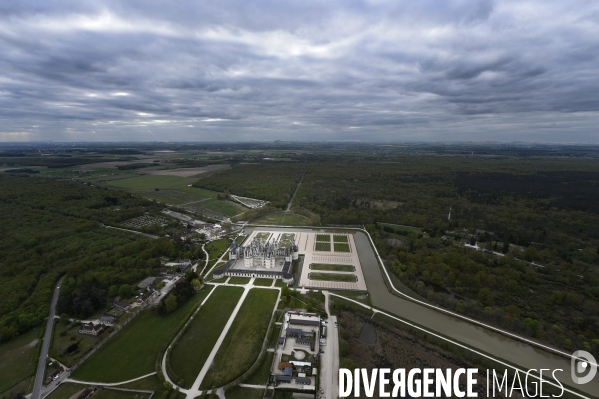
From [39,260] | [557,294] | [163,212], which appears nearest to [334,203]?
[163,212]

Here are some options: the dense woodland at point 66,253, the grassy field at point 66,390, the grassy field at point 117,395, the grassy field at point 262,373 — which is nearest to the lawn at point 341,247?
the dense woodland at point 66,253

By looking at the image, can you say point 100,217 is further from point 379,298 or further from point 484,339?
point 484,339

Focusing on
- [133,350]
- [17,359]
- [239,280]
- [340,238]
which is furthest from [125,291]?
[340,238]

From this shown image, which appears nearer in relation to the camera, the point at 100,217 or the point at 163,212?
the point at 100,217

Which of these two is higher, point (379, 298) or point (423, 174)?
point (423, 174)

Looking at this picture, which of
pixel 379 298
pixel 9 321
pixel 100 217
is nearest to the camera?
pixel 9 321

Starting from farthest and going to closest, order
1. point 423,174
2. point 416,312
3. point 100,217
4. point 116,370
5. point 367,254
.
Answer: point 423,174 → point 100,217 → point 367,254 → point 416,312 → point 116,370
